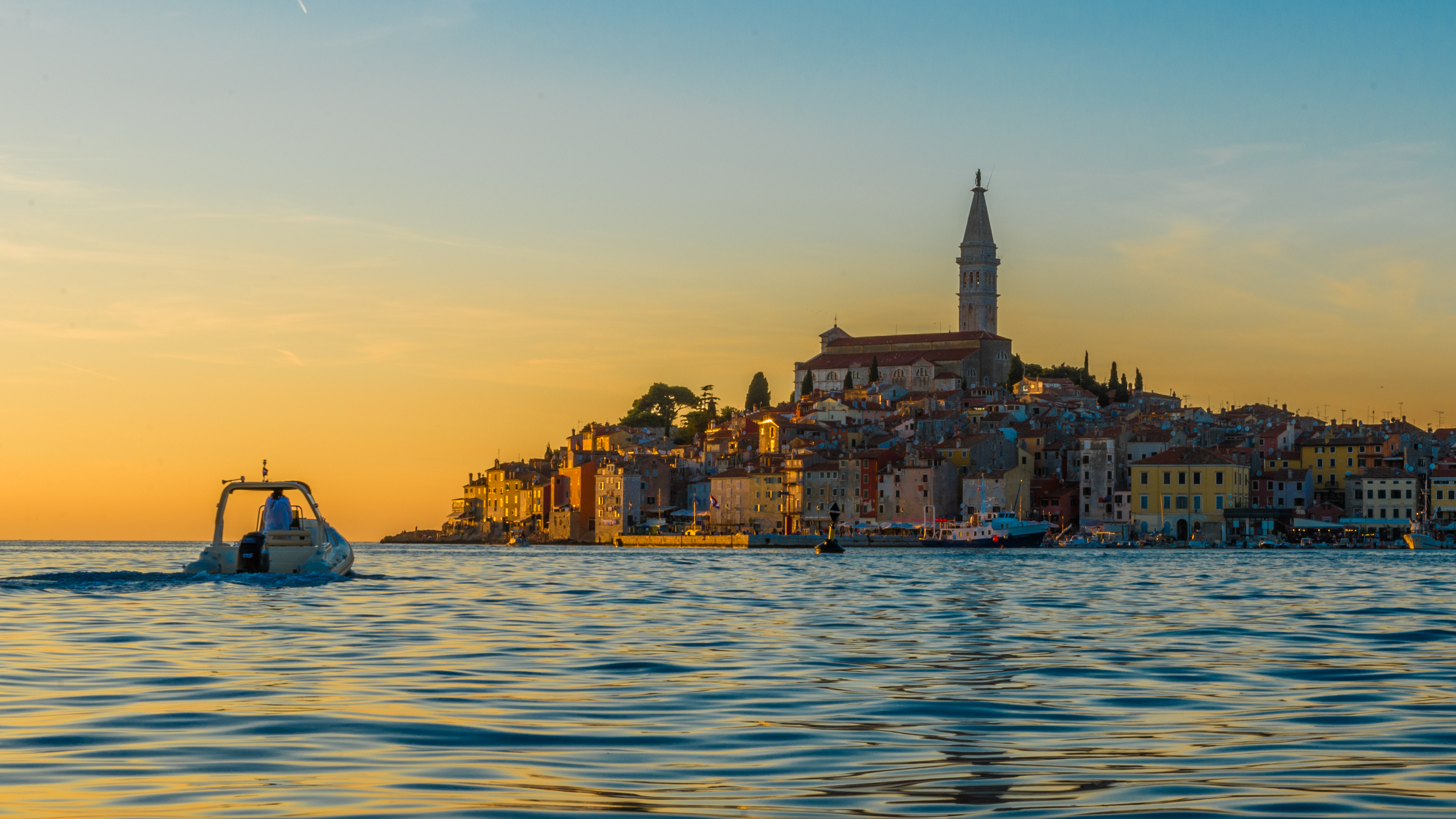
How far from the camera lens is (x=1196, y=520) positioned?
356 feet

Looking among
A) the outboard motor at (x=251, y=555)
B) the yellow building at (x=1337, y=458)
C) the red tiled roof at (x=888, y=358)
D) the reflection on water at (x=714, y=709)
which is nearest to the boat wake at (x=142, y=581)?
the outboard motor at (x=251, y=555)

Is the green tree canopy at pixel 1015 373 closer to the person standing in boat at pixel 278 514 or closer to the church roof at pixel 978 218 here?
the church roof at pixel 978 218

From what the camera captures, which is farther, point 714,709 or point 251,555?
point 251,555

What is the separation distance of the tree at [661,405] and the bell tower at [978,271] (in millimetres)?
30554

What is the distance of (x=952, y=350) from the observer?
15950 centimetres

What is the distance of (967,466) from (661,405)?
66.5m

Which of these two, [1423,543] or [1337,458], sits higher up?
[1337,458]

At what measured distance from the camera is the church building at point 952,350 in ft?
512

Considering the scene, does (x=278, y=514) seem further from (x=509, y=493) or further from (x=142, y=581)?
(x=509, y=493)

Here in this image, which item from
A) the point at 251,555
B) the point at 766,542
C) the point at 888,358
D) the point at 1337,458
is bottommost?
the point at 766,542

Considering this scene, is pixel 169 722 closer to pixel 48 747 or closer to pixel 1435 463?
pixel 48 747

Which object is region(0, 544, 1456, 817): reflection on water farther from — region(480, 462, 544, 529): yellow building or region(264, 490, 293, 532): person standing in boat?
region(480, 462, 544, 529): yellow building

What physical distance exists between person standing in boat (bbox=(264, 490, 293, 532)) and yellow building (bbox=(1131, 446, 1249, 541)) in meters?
87.5

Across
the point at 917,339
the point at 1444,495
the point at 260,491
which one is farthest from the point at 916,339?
the point at 260,491
